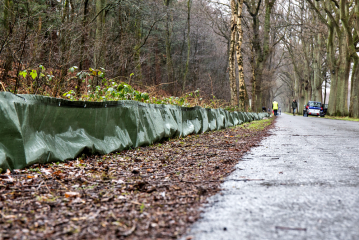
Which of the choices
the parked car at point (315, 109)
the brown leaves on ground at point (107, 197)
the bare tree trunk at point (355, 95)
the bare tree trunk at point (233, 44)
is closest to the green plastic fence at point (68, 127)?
the brown leaves on ground at point (107, 197)

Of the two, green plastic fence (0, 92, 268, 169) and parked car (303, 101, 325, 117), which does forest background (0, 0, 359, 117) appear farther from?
parked car (303, 101, 325, 117)

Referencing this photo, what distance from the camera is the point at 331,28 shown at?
25.7 meters

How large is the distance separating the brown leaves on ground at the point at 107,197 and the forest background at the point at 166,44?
8.85 feet

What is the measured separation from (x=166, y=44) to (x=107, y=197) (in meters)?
25.4

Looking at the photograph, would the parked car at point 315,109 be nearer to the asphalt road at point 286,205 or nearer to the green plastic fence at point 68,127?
the green plastic fence at point 68,127

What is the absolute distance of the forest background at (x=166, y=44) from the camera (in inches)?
309

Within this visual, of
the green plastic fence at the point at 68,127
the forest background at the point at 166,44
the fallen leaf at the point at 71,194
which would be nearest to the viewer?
the fallen leaf at the point at 71,194

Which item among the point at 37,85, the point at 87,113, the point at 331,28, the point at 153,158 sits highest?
the point at 331,28

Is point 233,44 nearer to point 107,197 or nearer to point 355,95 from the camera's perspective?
point 355,95

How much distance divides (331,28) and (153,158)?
84.1ft

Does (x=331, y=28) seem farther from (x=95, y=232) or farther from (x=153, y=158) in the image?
(x=95, y=232)

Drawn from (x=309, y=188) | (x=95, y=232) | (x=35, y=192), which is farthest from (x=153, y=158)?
(x=95, y=232)

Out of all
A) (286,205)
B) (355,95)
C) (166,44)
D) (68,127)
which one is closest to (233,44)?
(166,44)

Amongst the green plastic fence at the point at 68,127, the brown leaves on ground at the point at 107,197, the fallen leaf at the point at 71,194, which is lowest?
the brown leaves on ground at the point at 107,197
